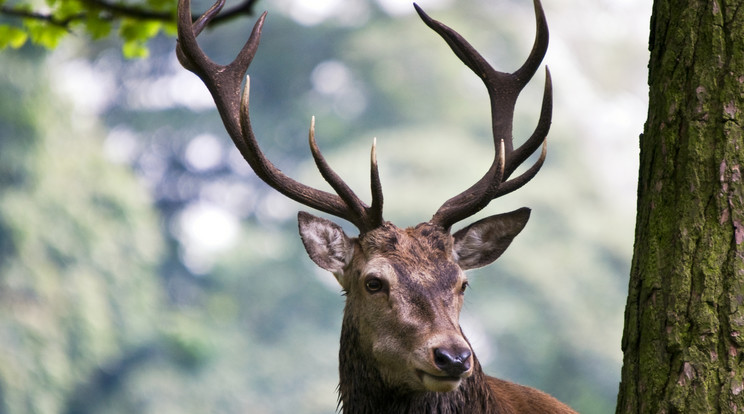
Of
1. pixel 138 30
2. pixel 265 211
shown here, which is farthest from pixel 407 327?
pixel 265 211

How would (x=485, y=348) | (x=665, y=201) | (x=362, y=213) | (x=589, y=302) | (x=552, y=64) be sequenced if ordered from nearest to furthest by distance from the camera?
(x=665, y=201)
(x=362, y=213)
(x=485, y=348)
(x=589, y=302)
(x=552, y=64)

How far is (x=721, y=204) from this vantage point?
2586 mm

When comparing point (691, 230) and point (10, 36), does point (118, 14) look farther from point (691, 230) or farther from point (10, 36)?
point (691, 230)

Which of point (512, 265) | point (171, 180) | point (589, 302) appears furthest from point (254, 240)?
point (589, 302)

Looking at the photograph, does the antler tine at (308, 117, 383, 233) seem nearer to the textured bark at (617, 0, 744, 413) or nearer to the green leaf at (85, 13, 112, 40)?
the textured bark at (617, 0, 744, 413)

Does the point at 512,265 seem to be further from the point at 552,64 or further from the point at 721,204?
the point at 721,204

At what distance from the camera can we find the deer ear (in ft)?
13.0

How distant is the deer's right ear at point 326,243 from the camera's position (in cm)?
387

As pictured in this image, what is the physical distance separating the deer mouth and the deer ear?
80 centimetres

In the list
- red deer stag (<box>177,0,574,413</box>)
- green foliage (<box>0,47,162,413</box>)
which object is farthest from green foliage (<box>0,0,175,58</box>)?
green foliage (<box>0,47,162,413</box>)

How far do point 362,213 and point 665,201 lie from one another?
1.44 m

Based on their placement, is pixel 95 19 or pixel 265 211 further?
pixel 265 211

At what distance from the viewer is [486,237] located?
158 inches

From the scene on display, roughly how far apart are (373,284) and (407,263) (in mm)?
157
